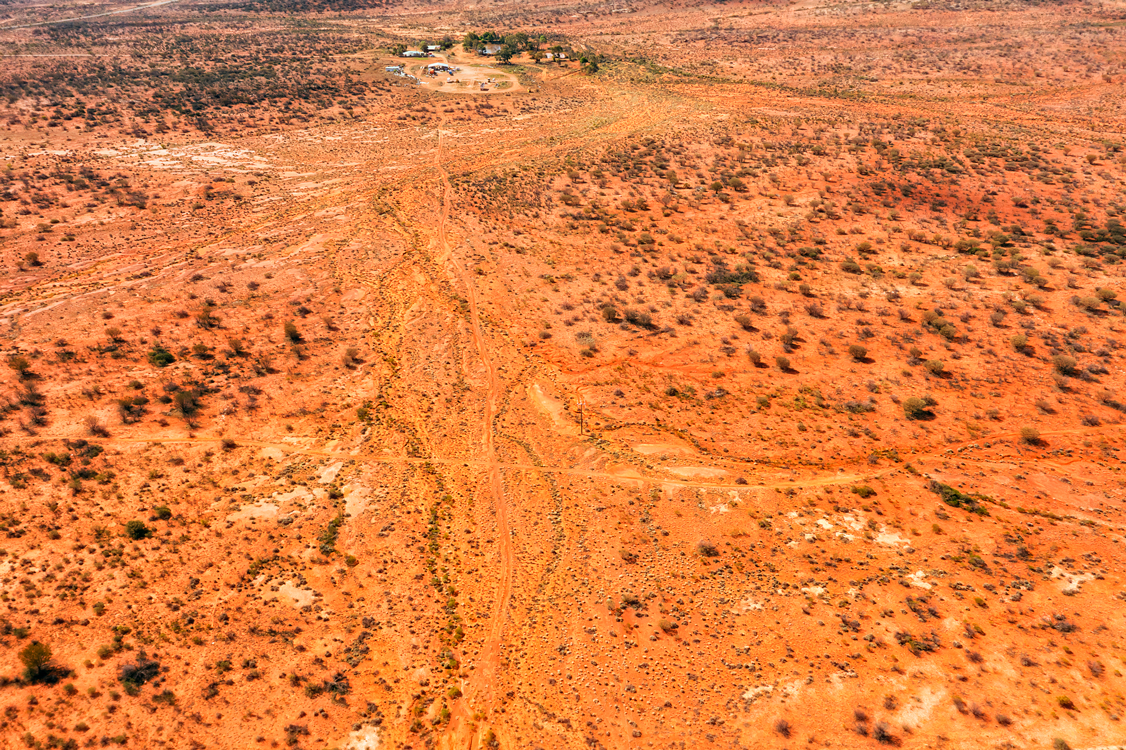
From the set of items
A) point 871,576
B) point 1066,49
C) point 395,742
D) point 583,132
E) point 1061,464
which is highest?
point 1066,49

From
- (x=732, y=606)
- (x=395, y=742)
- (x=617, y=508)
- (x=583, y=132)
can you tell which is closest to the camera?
(x=395, y=742)

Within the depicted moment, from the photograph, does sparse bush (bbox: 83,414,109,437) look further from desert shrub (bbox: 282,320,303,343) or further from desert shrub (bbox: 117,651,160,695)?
desert shrub (bbox: 117,651,160,695)

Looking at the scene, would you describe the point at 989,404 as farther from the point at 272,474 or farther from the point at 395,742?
the point at 272,474

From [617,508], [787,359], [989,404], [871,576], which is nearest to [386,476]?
[617,508]

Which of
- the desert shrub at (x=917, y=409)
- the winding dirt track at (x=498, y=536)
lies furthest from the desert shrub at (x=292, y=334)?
the desert shrub at (x=917, y=409)

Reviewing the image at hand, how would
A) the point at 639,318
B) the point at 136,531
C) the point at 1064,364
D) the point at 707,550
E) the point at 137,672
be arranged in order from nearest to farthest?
the point at 137,672 < the point at 136,531 < the point at 707,550 < the point at 1064,364 < the point at 639,318

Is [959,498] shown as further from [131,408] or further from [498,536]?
[131,408]

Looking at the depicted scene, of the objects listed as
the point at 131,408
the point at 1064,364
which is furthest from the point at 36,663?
the point at 1064,364

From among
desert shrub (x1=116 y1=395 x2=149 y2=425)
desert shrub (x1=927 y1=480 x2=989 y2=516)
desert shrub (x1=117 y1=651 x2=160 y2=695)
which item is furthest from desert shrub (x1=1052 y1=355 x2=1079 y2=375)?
desert shrub (x1=116 y1=395 x2=149 y2=425)
